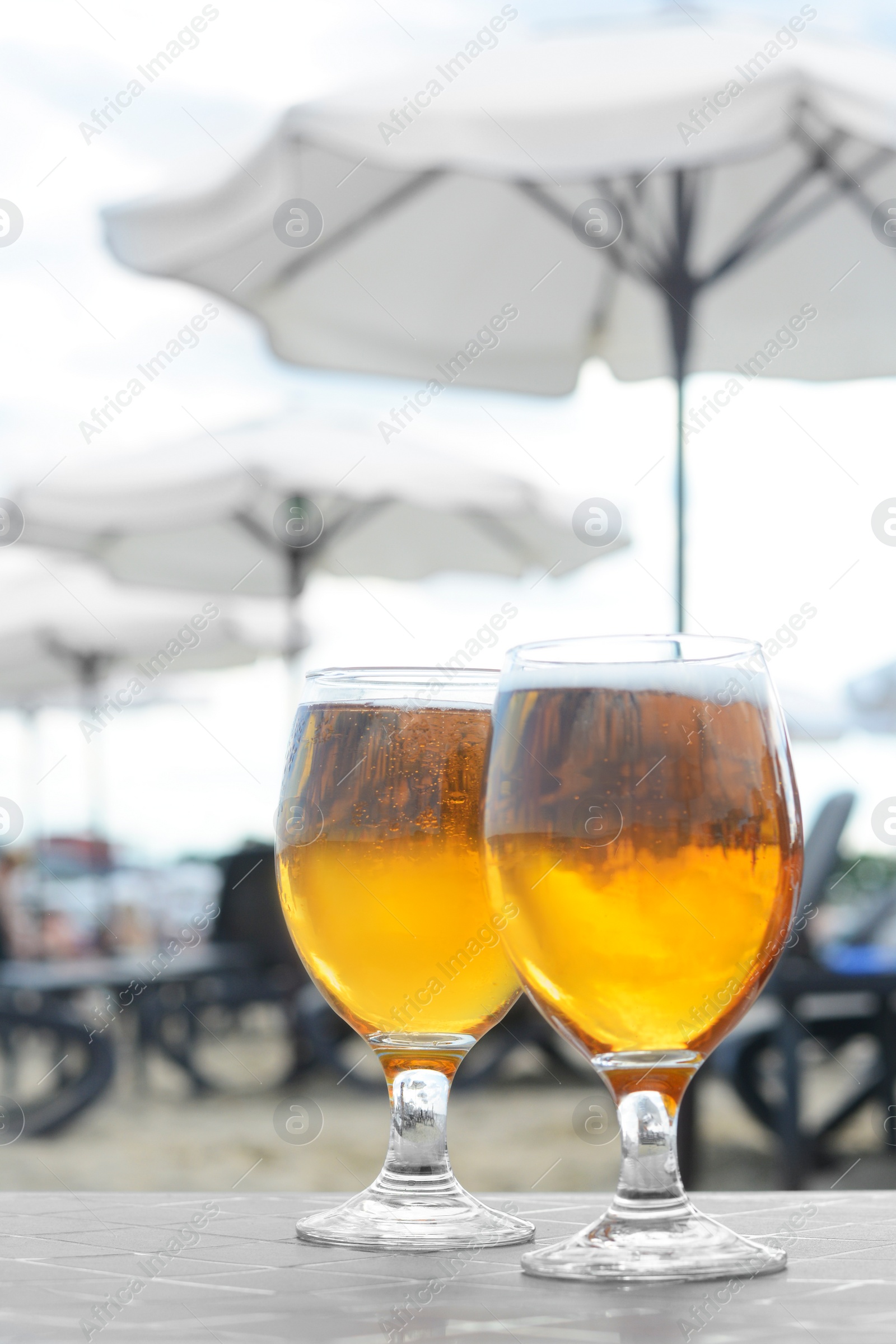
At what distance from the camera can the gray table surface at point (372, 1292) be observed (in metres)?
0.55

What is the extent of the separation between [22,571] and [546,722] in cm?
1170

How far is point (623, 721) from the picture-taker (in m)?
0.77

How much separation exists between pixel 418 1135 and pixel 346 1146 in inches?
243

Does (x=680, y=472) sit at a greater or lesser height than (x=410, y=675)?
greater

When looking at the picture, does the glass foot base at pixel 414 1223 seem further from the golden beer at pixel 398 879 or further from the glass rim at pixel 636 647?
the glass rim at pixel 636 647

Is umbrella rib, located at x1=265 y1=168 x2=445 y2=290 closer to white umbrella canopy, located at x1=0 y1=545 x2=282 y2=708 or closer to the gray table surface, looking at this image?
white umbrella canopy, located at x1=0 y1=545 x2=282 y2=708

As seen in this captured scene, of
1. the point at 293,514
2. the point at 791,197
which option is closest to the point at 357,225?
the point at 791,197

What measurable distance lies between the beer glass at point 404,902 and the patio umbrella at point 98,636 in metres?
9.93

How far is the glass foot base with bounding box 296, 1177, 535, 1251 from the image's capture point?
31.0 inches

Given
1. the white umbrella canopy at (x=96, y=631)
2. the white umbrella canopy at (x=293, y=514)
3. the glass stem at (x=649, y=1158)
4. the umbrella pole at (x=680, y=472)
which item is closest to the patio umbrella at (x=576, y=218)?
the umbrella pole at (x=680, y=472)

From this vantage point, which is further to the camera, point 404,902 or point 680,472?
point 680,472

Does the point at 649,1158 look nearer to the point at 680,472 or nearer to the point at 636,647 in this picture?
the point at 636,647

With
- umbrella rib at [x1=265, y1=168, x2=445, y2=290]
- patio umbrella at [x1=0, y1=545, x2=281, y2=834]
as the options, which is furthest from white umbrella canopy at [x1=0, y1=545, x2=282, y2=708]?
umbrella rib at [x1=265, y1=168, x2=445, y2=290]

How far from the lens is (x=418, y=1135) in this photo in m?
0.88
